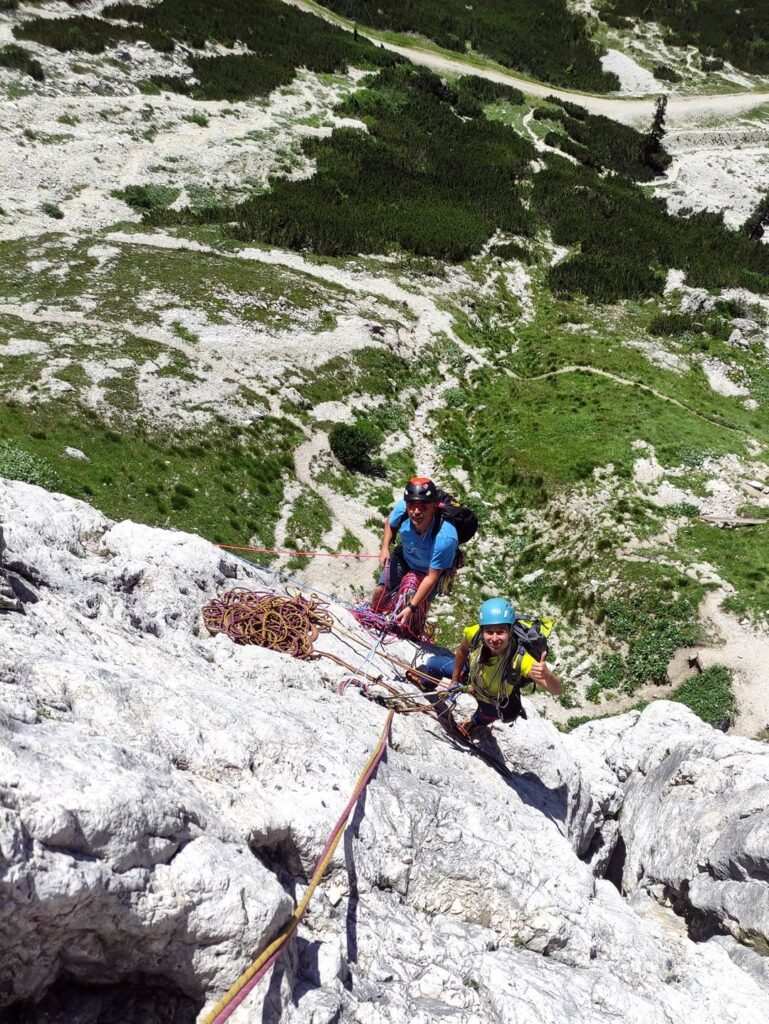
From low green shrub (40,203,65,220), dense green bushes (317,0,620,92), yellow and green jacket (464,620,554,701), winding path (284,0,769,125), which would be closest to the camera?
yellow and green jacket (464,620,554,701)

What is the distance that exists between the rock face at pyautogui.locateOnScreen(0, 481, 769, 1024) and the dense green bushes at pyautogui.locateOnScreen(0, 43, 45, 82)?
203 ft

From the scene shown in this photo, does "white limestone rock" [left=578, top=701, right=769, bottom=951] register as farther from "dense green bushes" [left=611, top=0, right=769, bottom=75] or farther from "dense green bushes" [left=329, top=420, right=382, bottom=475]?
"dense green bushes" [left=611, top=0, right=769, bottom=75]

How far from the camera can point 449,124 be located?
238 feet

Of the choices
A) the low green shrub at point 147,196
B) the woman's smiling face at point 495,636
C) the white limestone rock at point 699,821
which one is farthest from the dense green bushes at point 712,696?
the low green shrub at point 147,196

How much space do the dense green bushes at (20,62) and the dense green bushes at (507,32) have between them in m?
51.4

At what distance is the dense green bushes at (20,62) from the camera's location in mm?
56125

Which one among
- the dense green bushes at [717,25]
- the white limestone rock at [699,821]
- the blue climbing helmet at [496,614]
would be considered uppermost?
the dense green bushes at [717,25]

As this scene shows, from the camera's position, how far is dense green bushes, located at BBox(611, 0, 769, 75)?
98.6 m

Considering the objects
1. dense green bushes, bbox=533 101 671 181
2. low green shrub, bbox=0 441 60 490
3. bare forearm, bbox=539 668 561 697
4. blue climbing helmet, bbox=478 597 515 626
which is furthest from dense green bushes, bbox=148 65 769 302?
bare forearm, bbox=539 668 561 697

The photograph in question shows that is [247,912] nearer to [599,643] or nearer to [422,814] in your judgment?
[422,814]

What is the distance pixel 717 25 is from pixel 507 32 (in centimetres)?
3546

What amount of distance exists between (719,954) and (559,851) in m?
2.70

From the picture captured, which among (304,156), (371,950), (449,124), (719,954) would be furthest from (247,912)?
(449,124)

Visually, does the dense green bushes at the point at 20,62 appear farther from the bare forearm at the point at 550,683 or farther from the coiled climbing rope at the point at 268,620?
the bare forearm at the point at 550,683
